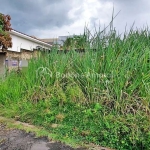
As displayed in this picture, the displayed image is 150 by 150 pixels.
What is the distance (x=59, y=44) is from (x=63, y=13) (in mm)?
1987

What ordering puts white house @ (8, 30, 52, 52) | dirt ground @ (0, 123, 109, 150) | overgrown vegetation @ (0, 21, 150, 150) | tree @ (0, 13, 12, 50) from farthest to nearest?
white house @ (8, 30, 52, 52), tree @ (0, 13, 12, 50), overgrown vegetation @ (0, 21, 150, 150), dirt ground @ (0, 123, 109, 150)

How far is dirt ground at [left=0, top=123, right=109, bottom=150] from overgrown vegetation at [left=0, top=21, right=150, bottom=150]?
224 millimetres

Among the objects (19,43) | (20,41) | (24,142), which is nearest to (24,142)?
(24,142)

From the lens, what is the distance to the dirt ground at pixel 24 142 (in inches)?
78.7

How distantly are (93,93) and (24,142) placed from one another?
4.47 feet

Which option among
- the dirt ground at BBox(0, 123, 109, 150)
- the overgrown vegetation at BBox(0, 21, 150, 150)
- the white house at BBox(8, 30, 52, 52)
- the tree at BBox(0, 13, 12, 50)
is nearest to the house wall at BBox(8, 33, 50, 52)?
the white house at BBox(8, 30, 52, 52)

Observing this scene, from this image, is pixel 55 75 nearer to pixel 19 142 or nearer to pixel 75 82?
pixel 75 82

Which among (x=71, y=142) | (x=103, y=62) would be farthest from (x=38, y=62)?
(x=71, y=142)

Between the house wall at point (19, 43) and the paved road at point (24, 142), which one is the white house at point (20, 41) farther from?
the paved road at point (24, 142)

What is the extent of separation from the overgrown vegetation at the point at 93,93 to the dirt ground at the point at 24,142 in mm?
224

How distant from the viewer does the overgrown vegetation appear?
7.07 feet

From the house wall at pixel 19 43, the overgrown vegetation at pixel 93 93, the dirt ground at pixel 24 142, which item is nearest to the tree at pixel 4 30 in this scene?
the house wall at pixel 19 43

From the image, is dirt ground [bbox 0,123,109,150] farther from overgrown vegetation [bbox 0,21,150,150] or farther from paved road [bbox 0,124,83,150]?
overgrown vegetation [bbox 0,21,150,150]

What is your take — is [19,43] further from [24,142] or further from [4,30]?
[24,142]
